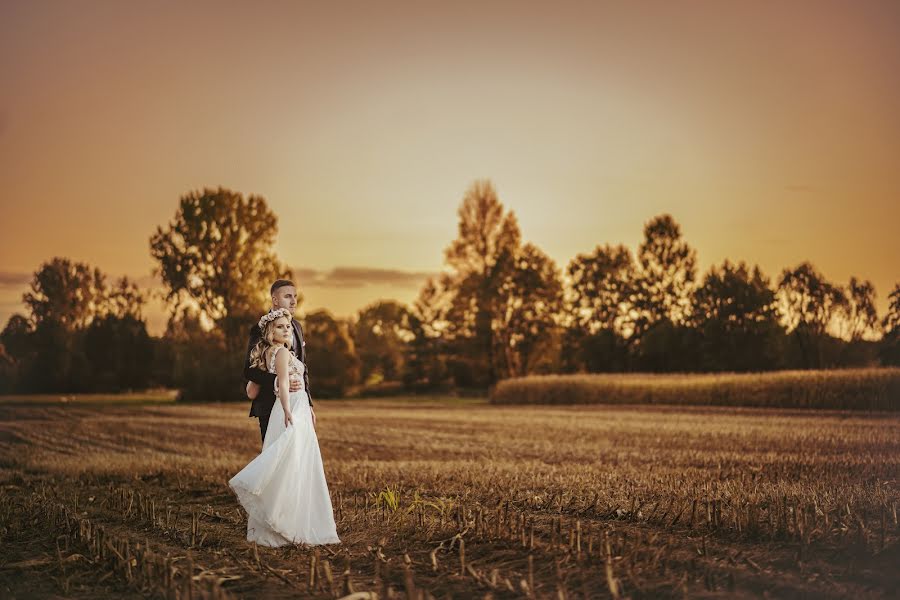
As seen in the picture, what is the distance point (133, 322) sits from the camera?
169ft

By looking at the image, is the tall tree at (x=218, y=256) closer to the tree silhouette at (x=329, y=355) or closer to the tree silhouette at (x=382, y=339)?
the tree silhouette at (x=329, y=355)

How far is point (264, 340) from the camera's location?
7.81 meters

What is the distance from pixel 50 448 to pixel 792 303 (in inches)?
1471

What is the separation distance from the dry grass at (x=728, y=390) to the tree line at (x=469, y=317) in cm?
617

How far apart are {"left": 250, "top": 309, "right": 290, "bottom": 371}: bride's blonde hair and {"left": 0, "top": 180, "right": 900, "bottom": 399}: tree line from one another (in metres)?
32.8

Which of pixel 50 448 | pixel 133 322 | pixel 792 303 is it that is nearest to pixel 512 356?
pixel 792 303

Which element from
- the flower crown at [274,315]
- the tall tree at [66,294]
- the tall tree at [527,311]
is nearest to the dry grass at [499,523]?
the flower crown at [274,315]

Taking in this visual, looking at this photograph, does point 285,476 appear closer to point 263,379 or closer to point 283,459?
point 283,459

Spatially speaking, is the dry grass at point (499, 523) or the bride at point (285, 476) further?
the bride at point (285, 476)

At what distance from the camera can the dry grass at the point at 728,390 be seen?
90.2ft

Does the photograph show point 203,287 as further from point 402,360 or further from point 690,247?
point 690,247

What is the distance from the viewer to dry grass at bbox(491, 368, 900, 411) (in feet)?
90.2

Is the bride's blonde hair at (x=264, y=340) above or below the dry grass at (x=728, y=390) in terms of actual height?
above

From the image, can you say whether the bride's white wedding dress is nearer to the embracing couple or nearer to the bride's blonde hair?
the embracing couple
